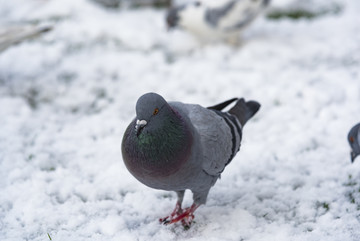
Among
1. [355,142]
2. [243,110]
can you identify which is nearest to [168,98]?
[243,110]

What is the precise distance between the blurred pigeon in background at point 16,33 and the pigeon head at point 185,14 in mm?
1718

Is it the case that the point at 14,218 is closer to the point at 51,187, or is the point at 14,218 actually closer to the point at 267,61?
the point at 51,187

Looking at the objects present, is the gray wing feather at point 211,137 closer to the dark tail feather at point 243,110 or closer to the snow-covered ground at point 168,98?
the dark tail feather at point 243,110

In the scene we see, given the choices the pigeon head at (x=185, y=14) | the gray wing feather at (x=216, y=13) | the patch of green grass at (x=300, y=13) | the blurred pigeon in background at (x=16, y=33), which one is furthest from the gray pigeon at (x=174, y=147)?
the patch of green grass at (x=300, y=13)

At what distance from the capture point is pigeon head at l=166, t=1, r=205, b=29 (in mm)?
5384

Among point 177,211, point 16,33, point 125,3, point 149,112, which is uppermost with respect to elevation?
point 149,112

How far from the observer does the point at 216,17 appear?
5.19 m

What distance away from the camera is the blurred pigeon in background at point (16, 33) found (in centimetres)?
442

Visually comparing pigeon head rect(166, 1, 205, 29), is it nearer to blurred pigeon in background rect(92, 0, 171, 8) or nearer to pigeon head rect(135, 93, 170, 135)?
blurred pigeon in background rect(92, 0, 171, 8)

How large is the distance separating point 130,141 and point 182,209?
77 cm

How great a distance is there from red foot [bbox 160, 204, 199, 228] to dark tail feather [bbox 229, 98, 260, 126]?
720 mm

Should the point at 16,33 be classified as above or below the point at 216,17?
below

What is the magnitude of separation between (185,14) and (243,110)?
2.77 meters

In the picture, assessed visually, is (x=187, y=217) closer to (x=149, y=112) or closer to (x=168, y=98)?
(x=149, y=112)
